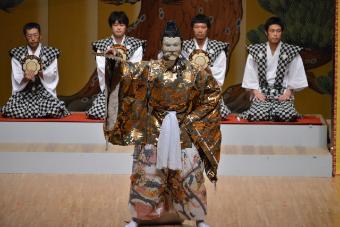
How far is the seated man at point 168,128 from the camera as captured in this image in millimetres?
7871

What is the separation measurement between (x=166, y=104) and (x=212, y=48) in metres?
3.54

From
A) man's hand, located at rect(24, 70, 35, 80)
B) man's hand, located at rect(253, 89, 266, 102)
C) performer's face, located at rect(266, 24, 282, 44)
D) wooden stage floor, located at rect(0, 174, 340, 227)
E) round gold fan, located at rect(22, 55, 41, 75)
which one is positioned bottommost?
wooden stage floor, located at rect(0, 174, 340, 227)

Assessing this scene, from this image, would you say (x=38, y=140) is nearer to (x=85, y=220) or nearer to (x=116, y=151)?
(x=116, y=151)

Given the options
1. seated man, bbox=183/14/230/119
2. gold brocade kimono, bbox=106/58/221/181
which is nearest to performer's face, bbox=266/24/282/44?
seated man, bbox=183/14/230/119

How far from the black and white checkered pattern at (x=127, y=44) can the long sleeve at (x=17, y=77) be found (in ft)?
2.80

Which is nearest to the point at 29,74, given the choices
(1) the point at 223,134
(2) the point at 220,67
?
(2) the point at 220,67

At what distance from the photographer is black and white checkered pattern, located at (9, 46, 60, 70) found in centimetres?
1143

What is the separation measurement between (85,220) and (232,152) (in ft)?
8.03

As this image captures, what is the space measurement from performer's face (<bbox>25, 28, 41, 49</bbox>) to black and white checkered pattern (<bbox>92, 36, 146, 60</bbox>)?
2.07 feet

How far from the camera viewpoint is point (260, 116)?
10930 millimetres

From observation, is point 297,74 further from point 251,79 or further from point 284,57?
A: point 251,79

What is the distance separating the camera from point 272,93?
36.8ft

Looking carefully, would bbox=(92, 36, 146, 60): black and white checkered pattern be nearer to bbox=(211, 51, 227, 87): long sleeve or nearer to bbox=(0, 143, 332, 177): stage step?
bbox=(211, 51, 227, 87): long sleeve

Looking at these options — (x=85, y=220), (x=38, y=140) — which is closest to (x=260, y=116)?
(x=38, y=140)
